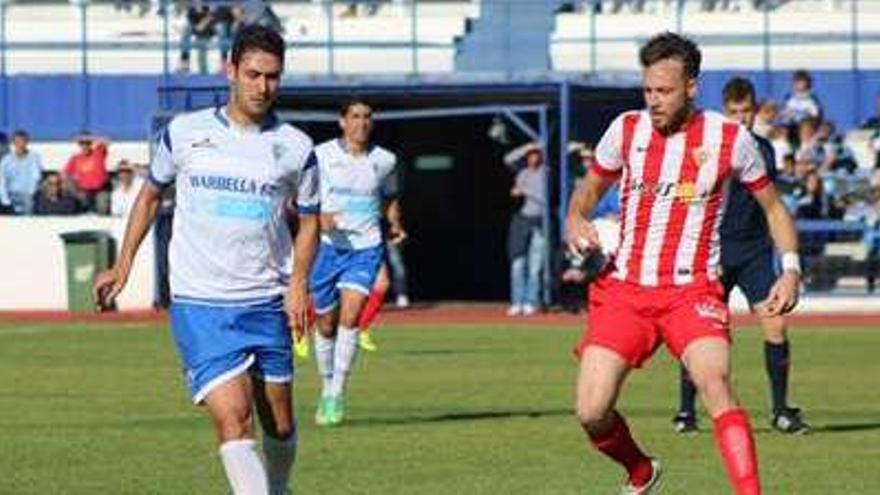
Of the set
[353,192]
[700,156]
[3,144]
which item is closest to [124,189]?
[3,144]

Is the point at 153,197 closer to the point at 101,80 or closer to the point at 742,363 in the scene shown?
the point at 742,363

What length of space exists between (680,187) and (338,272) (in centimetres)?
673

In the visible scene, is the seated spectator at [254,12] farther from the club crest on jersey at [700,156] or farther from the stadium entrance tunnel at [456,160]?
the club crest on jersey at [700,156]

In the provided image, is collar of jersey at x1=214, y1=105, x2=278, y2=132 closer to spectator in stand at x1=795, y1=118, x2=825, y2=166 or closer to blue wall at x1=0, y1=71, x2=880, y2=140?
spectator in stand at x1=795, y1=118, x2=825, y2=166

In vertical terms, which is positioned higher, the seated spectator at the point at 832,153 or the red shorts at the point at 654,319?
the seated spectator at the point at 832,153

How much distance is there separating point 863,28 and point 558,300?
28.4ft

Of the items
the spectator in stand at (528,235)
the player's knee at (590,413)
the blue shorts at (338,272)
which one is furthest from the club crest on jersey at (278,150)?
the spectator in stand at (528,235)

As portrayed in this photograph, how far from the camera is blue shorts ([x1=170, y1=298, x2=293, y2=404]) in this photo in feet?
37.7

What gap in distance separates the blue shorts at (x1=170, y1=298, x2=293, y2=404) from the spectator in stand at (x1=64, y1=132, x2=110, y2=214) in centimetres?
2623

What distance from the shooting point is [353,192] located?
1917 centimetres

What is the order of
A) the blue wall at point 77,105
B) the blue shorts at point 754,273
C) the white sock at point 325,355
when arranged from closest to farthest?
the blue shorts at point 754,273 → the white sock at point 325,355 → the blue wall at point 77,105

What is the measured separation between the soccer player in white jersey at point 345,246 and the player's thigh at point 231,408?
6.64m

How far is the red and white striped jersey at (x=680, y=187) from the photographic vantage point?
12.3 meters

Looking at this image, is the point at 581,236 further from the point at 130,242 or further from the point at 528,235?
the point at 528,235
